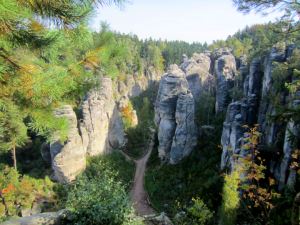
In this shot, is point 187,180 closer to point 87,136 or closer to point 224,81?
point 87,136

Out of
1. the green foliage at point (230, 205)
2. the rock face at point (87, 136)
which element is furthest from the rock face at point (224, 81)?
the green foliage at point (230, 205)

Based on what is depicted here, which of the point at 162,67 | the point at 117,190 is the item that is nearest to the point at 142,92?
the point at 162,67

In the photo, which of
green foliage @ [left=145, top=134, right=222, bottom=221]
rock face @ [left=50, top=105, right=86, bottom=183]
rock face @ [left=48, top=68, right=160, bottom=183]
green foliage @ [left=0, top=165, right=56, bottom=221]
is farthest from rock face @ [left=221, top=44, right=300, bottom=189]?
green foliage @ [left=0, top=165, right=56, bottom=221]

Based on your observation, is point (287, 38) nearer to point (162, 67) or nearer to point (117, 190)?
point (117, 190)

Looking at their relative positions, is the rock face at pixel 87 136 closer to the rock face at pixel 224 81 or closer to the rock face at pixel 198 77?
the rock face at pixel 224 81

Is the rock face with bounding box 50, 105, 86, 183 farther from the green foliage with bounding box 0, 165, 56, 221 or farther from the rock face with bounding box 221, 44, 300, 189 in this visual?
the rock face with bounding box 221, 44, 300, 189

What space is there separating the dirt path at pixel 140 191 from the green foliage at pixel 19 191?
739 cm

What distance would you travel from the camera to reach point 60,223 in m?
7.97

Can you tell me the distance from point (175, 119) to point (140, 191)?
378 inches

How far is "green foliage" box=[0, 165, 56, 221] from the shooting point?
20.6 meters

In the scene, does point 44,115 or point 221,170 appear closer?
point 44,115

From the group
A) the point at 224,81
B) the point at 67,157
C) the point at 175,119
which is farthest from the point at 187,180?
the point at 224,81

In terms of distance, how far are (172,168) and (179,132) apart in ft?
13.3

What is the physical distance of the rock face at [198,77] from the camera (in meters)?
51.2
